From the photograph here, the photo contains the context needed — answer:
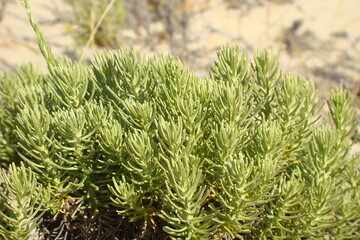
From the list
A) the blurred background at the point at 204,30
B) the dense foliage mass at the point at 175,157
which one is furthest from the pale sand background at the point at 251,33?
the dense foliage mass at the point at 175,157

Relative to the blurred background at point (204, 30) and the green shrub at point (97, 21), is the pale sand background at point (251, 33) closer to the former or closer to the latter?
the blurred background at point (204, 30)

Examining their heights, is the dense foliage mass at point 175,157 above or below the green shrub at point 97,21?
below

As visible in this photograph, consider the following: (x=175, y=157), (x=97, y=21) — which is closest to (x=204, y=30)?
(x=97, y=21)

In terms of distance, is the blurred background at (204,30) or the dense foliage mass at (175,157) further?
the blurred background at (204,30)

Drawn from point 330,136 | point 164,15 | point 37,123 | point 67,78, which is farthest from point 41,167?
point 164,15

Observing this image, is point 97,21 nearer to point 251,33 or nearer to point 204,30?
point 204,30
